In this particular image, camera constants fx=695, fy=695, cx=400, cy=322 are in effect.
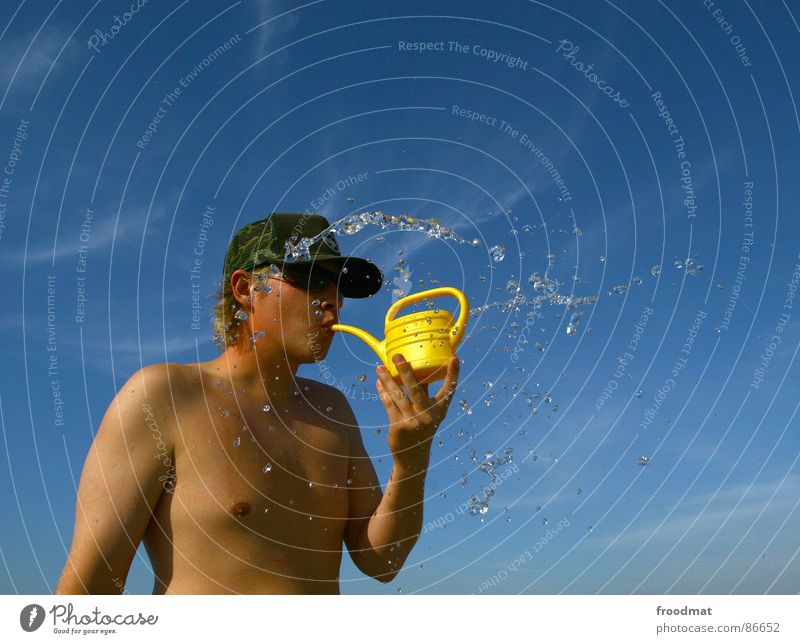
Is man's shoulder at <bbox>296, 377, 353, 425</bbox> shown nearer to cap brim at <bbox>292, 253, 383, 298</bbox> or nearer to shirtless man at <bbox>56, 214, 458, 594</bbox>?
shirtless man at <bbox>56, 214, 458, 594</bbox>

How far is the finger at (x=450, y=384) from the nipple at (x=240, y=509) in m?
1.40

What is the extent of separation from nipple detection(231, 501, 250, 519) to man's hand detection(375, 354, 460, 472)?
1.00 meters

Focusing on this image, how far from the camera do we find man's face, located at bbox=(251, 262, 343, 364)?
4.79m

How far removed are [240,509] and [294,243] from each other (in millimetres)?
1821

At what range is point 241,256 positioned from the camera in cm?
514

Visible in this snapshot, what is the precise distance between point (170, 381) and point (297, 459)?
1.03 m

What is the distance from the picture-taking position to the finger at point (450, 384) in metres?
4.57

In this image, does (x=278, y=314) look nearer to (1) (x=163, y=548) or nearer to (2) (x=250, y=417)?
(2) (x=250, y=417)

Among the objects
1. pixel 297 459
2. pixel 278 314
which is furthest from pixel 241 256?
pixel 297 459

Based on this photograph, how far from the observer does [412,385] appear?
4.46 meters

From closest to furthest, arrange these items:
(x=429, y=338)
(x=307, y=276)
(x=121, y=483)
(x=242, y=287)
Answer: (x=121, y=483), (x=429, y=338), (x=307, y=276), (x=242, y=287)

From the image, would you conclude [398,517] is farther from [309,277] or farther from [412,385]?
[309,277]

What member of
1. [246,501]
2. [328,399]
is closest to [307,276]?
[328,399]

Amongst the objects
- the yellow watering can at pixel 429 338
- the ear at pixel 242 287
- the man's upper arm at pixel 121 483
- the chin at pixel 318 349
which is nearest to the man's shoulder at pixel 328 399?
the chin at pixel 318 349
